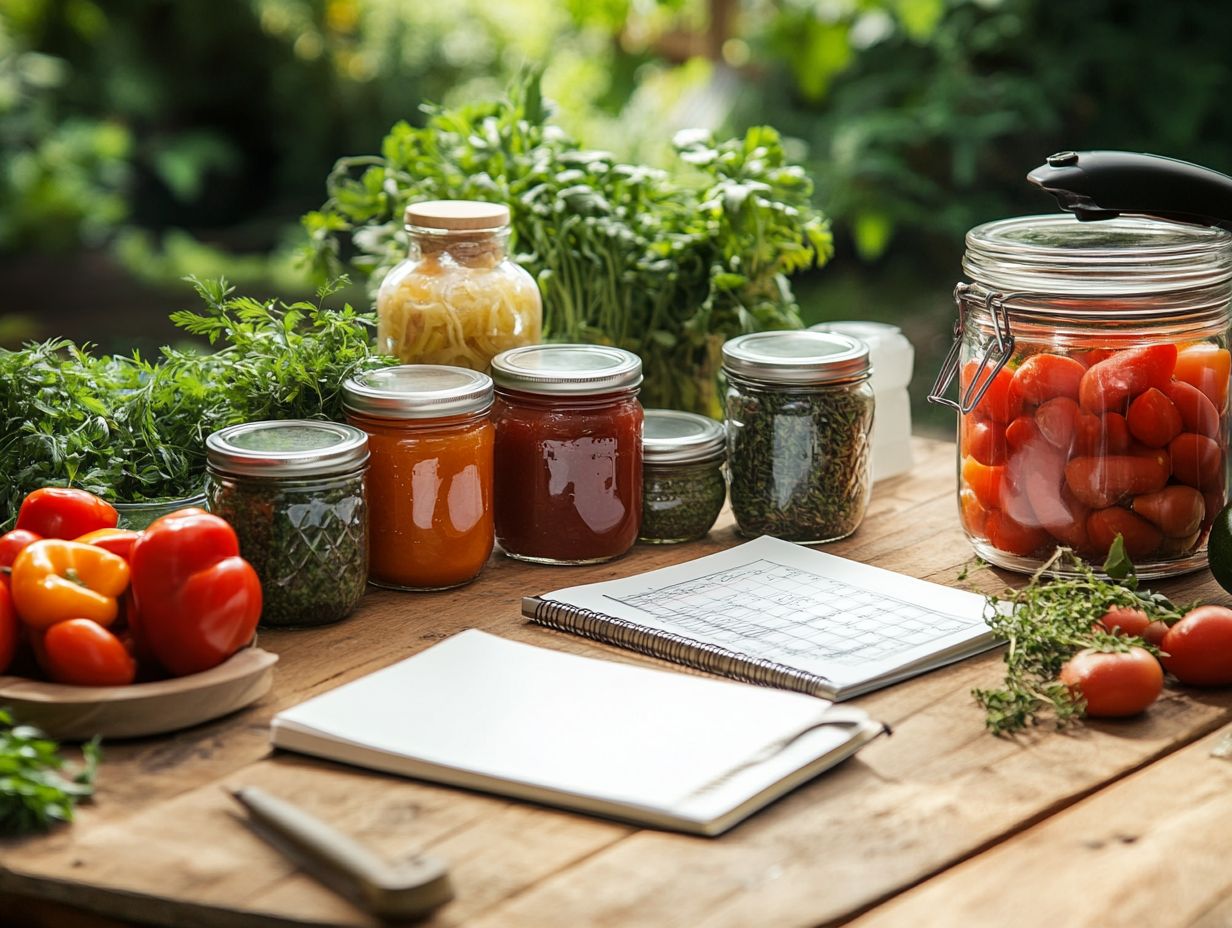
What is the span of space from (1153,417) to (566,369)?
27.0 inches

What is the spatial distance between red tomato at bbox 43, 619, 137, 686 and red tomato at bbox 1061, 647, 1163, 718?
91 centimetres

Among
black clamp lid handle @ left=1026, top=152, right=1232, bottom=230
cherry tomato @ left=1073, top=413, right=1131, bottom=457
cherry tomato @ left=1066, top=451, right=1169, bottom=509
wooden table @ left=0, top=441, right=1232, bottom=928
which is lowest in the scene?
wooden table @ left=0, top=441, right=1232, bottom=928

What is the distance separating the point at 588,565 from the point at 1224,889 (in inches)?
34.9

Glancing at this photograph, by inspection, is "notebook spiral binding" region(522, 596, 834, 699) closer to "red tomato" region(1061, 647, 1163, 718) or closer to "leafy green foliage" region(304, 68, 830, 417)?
"red tomato" region(1061, 647, 1163, 718)

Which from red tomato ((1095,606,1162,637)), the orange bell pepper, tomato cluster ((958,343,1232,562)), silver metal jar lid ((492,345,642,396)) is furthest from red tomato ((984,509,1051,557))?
the orange bell pepper

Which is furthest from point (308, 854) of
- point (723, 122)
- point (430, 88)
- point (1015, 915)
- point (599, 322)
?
point (430, 88)

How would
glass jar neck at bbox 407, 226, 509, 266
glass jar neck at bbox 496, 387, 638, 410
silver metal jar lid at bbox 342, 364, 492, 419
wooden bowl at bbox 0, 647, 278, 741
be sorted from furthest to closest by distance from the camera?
glass jar neck at bbox 407, 226, 509, 266 → glass jar neck at bbox 496, 387, 638, 410 → silver metal jar lid at bbox 342, 364, 492, 419 → wooden bowl at bbox 0, 647, 278, 741

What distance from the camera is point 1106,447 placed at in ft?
5.32

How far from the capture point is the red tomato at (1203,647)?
142 cm

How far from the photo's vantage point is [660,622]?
156cm

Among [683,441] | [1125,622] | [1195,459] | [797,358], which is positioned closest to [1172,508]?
[1195,459]

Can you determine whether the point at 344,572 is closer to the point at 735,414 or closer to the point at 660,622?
the point at 660,622

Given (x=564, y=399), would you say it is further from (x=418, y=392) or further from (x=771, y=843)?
(x=771, y=843)

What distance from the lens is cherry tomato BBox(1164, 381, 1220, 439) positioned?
1.62m
